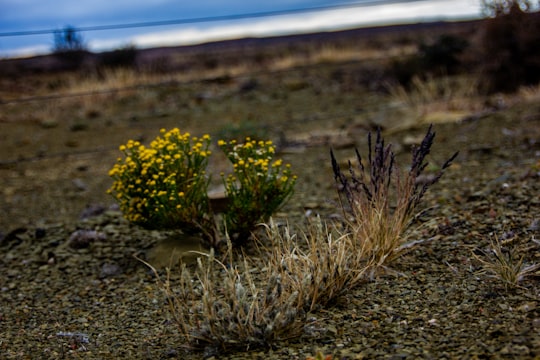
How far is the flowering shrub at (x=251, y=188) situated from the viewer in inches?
174

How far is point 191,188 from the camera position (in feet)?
14.8

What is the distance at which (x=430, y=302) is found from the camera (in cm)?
333

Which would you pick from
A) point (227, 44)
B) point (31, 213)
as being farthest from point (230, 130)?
point (227, 44)

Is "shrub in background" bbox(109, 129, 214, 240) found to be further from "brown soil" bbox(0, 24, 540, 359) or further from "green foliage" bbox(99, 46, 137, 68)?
"green foliage" bbox(99, 46, 137, 68)

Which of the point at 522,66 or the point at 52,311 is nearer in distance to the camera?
the point at 52,311

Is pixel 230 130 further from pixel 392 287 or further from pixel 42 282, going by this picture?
pixel 392 287

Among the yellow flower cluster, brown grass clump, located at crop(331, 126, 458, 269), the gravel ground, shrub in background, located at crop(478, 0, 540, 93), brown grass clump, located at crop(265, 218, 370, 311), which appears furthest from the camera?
shrub in background, located at crop(478, 0, 540, 93)

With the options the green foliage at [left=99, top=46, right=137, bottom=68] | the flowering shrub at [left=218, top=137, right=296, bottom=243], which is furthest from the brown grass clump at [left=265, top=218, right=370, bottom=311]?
the green foliage at [left=99, top=46, right=137, bottom=68]

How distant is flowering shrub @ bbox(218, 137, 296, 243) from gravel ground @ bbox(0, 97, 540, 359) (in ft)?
2.09

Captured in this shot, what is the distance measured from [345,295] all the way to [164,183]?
158 cm

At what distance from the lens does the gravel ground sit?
117 inches

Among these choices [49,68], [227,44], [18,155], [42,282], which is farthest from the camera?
[227,44]

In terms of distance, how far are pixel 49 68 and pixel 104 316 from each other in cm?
2732

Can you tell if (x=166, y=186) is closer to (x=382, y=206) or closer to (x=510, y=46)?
(x=382, y=206)
